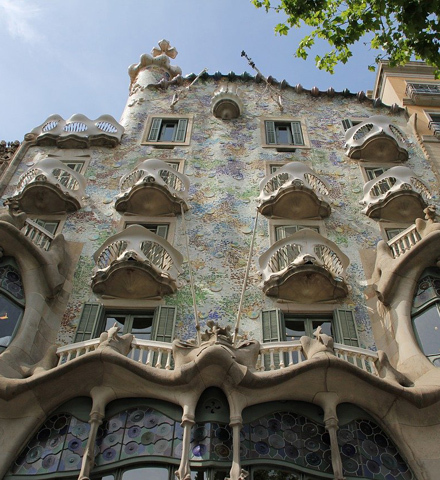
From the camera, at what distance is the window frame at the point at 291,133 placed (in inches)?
734

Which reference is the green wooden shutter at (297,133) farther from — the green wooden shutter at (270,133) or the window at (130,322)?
the window at (130,322)

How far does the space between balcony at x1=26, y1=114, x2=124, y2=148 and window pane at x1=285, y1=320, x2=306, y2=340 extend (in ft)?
29.4

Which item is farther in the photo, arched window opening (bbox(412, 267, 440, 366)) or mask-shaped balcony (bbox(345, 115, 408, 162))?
mask-shaped balcony (bbox(345, 115, 408, 162))

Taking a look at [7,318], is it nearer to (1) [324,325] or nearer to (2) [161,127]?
(1) [324,325]

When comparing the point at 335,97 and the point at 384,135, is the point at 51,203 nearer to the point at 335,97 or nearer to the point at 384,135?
the point at 384,135

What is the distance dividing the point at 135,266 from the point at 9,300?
2604 millimetres

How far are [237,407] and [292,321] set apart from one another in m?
3.85

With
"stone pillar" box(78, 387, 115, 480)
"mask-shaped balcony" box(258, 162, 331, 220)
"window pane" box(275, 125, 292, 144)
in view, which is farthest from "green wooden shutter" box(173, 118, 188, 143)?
"stone pillar" box(78, 387, 115, 480)

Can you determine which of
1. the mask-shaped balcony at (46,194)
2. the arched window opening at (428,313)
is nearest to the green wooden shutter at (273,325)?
the arched window opening at (428,313)

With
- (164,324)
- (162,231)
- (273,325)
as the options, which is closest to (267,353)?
(273,325)

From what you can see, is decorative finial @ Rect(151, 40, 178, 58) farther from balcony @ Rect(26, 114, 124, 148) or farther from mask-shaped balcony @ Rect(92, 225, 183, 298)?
mask-shaped balcony @ Rect(92, 225, 183, 298)

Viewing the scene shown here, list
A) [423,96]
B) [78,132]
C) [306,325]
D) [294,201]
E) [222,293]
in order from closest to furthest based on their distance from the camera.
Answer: [306,325] → [222,293] → [294,201] → [78,132] → [423,96]

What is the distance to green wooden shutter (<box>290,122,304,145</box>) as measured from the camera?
19.2 m

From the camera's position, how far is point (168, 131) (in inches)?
779
